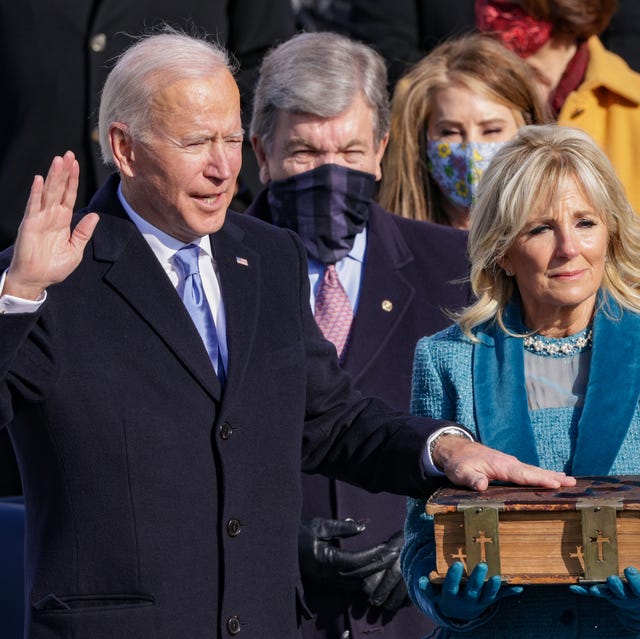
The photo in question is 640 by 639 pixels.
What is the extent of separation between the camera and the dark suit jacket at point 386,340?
432 centimetres

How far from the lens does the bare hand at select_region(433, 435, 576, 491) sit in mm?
3402

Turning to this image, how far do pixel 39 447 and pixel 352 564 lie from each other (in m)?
1.20

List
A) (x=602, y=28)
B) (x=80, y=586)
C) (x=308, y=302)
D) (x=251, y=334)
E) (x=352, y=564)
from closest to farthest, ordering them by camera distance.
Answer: (x=80, y=586) < (x=251, y=334) < (x=308, y=302) < (x=352, y=564) < (x=602, y=28)

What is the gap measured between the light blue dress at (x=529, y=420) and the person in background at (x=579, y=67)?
5.84 feet

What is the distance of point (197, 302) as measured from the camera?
11.7 ft

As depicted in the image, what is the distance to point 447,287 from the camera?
4605 mm

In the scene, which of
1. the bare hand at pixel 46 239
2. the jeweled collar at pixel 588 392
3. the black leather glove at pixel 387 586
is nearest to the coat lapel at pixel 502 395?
the jeweled collar at pixel 588 392

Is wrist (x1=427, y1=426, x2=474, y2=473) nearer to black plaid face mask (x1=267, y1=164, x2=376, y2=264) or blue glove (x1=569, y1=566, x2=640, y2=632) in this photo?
blue glove (x1=569, y1=566, x2=640, y2=632)

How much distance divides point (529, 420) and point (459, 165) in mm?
1661

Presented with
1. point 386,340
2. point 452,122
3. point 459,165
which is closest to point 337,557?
point 386,340

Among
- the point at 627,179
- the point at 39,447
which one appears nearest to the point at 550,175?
the point at 39,447

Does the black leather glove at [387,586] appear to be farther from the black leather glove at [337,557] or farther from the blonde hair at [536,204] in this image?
the blonde hair at [536,204]

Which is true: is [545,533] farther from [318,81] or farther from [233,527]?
[318,81]

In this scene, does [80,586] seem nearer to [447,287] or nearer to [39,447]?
[39,447]
